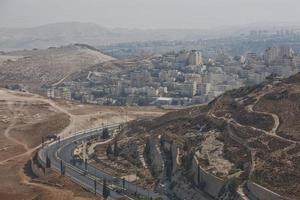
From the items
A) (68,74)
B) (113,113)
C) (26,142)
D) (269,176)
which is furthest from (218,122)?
(68,74)

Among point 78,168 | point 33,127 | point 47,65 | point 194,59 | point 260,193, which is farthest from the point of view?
point 47,65

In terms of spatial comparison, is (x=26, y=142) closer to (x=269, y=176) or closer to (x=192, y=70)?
(x=269, y=176)

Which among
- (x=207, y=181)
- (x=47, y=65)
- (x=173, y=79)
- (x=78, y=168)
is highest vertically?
Answer: (x=207, y=181)

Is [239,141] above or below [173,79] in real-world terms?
above

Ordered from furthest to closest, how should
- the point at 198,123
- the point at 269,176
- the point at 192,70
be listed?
the point at 192,70, the point at 198,123, the point at 269,176

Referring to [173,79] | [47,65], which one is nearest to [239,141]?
[173,79]

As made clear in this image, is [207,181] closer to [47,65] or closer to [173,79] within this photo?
[173,79]
